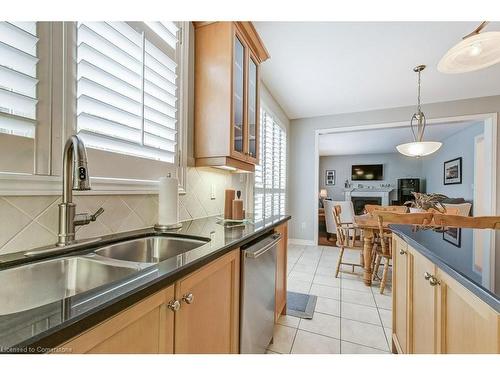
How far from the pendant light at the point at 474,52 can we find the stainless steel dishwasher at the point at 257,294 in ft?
5.42

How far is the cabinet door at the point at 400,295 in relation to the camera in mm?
1243

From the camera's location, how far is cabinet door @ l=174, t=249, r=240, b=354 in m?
0.72

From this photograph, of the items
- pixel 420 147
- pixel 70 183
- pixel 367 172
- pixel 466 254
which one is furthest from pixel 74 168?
pixel 367 172

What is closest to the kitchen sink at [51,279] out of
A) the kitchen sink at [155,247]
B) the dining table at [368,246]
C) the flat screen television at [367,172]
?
the kitchen sink at [155,247]

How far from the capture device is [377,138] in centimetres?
603

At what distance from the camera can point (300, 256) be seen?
3.68 metres

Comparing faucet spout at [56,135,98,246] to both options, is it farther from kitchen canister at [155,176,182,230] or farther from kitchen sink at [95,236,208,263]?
kitchen canister at [155,176,182,230]

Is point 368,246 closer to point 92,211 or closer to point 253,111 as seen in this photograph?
point 253,111

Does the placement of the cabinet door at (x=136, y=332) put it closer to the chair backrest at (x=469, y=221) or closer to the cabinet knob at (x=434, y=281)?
the cabinet knob at (x=434, y=281)

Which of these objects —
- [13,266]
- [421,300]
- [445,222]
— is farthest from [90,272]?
[445,222]

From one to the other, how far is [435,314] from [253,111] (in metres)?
1.79

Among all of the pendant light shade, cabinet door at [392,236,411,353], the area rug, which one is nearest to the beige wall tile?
cabinet door at [392,236,411,353]

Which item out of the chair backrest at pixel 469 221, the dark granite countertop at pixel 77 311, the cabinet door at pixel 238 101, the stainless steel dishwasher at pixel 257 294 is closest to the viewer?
the dark granite countertop at pixel 77 311

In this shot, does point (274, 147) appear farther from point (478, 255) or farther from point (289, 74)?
point (478, 255)
